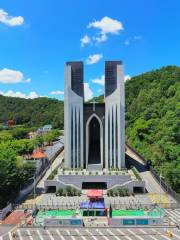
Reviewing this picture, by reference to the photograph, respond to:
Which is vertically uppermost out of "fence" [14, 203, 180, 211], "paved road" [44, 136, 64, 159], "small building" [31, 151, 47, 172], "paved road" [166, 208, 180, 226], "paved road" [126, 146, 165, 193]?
"paved road" [44, 136, 64, 159]

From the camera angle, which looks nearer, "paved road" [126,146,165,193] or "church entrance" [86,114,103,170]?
"paved road" [126,146,165,193]

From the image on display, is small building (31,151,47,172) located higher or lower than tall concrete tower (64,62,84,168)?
lower

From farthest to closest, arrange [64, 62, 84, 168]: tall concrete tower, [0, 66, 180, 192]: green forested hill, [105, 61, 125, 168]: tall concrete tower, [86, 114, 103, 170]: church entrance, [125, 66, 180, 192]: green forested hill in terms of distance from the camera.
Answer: [0, 66, 180, 192]: green forested hill, [125, 66, 180, 192]: green forested hill, [86, 114, 103, 170]: church entrance, [64, 62, 84, 168]: tall concrete tower, [105, 61, 125, 168]: tall concrete tower

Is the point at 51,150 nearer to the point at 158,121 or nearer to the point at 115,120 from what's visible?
the point at 158,121

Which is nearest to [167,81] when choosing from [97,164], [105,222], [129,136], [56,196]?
[129,136]

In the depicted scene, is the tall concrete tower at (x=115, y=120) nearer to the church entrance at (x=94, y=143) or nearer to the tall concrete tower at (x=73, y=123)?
the church entrance at (x=94, y=143)

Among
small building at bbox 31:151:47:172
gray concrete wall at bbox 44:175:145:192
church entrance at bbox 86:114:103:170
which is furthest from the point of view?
small building at bbox 31:151:47:172

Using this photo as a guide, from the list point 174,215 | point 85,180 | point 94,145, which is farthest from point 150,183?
point 174,215

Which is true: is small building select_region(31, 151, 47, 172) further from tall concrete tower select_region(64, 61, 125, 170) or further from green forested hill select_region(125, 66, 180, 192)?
green forested hill select_region(125, 66, 180, 192)

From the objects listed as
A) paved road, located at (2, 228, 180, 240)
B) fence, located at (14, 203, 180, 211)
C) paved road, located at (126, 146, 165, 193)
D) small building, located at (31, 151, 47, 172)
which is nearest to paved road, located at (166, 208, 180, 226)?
fence, located at (14, 203, 180, 211)
